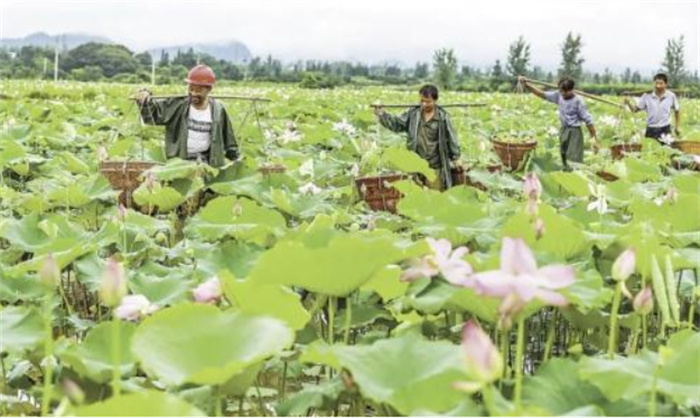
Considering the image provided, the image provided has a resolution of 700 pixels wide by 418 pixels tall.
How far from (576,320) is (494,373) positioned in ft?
3.88

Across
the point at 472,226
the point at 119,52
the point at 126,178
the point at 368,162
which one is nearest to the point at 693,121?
the point at 368,162

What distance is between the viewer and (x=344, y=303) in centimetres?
248

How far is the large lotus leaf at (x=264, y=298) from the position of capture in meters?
1.80

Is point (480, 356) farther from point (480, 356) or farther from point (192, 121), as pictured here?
point (192, 121)

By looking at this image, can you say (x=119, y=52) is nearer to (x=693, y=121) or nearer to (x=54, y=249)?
(x=693, y=121)

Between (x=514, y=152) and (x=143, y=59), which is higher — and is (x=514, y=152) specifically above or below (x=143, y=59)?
above

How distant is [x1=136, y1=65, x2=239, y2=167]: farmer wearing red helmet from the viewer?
4.73m

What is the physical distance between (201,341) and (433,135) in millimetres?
4038

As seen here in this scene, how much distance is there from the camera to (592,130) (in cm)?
700

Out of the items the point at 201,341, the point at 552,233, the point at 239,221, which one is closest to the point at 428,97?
the point at 239,221

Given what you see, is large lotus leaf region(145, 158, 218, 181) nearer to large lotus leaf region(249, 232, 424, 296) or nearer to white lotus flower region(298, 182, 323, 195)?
white lotus flower region(298, 182, 323, 195)

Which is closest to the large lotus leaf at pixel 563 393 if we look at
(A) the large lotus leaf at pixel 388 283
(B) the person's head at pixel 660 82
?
(A) the large lotus leaf at pixel 388 283

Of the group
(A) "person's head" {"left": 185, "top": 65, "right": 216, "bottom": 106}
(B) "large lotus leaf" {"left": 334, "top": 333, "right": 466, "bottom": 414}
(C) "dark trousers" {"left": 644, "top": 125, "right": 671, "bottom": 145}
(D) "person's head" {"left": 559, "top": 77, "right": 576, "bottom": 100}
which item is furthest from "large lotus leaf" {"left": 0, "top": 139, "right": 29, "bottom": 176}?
(C) "dark trousers" {"left": 644, "top": 125, "right": 671, "bottom": 145}

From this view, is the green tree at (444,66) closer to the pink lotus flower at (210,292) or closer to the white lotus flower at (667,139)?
the white lotus flower at (667,139)
